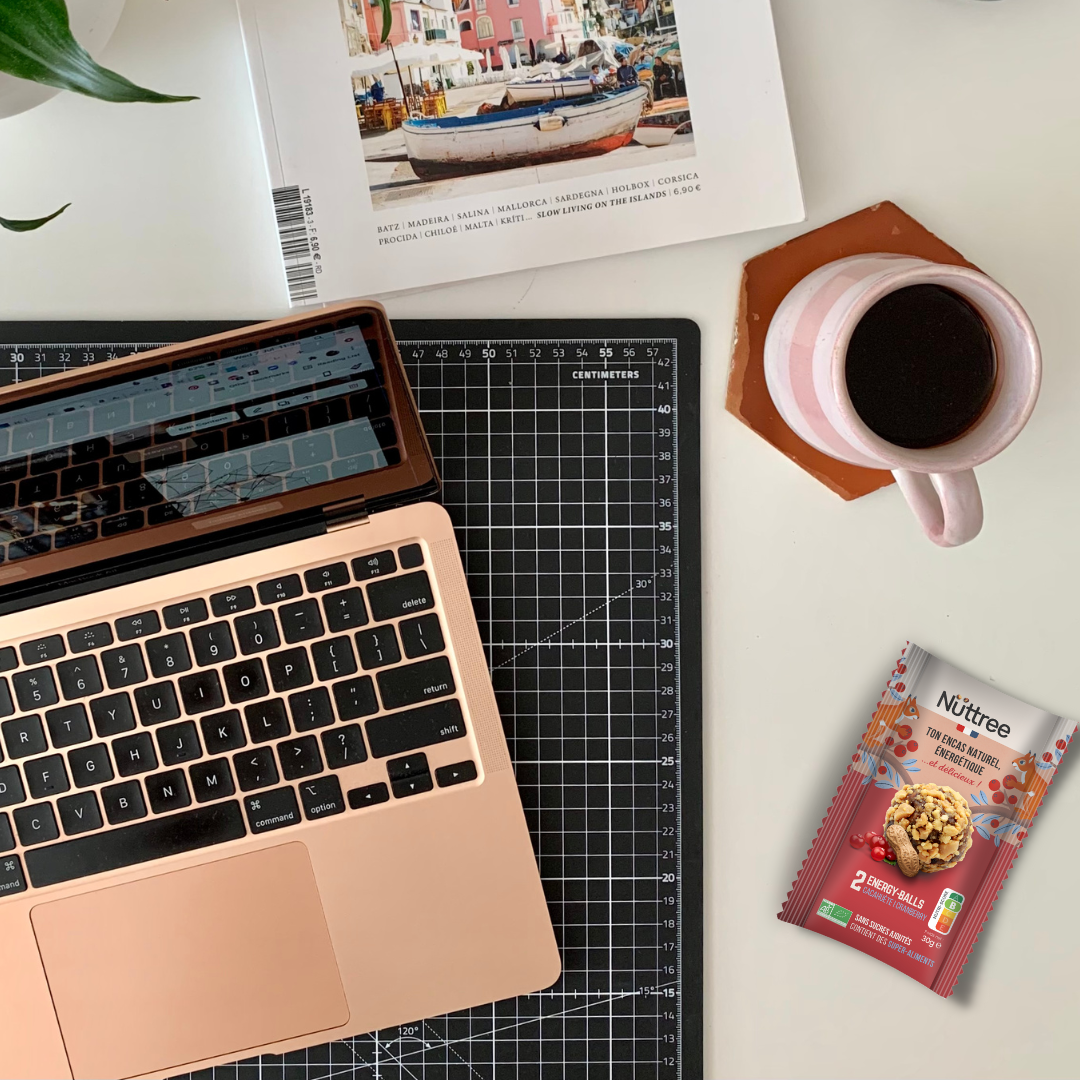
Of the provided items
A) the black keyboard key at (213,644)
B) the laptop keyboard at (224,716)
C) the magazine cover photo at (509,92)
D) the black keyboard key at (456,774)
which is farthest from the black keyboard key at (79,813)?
the magazine cover photo at (509,92)

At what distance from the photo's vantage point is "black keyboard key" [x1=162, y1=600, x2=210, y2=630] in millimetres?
533

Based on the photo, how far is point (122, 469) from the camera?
504 mm

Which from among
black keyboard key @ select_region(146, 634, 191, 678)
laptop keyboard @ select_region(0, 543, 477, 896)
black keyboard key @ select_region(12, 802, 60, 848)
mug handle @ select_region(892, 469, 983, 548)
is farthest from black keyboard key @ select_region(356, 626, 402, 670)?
mug handle @ select_region(892, 469, 983, 548)

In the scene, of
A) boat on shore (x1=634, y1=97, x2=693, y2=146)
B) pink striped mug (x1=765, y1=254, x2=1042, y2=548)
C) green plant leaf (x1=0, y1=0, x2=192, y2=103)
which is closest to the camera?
green plant leaf (x1=0, y1=0, x2=192, y2=103)

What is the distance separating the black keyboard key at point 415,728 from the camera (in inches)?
21.0

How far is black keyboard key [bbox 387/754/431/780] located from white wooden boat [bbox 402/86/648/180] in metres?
0.38

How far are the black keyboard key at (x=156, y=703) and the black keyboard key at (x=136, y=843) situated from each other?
60 mm

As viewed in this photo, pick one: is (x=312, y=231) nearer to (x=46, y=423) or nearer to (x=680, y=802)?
(x=46, y=423)

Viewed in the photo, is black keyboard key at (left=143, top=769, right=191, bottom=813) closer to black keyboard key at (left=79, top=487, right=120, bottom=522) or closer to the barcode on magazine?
black keyboard key at (left=79, top=487, right=120, bottom=522)

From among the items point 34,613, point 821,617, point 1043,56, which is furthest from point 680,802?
point 1043,56

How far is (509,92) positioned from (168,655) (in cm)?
42

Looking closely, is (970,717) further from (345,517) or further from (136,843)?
(136,843)

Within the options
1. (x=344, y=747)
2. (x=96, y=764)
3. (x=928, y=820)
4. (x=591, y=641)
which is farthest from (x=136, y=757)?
(x=928, y=820)

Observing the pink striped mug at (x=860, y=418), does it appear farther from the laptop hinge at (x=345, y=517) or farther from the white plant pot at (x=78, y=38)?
the white plant pot at (x=78, y=38)
